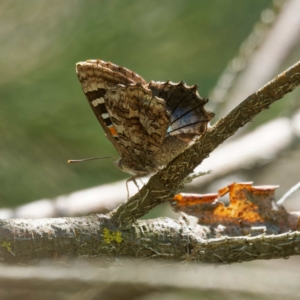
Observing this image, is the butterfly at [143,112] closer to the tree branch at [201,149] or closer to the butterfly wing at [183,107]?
the butterfly wing at [183,107]

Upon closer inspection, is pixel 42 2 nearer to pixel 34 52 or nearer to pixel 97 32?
pixel 34 52

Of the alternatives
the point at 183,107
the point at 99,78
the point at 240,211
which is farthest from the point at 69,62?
the point at 240,211

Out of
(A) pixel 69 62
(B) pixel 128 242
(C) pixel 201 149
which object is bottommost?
(B) pixel 128 242

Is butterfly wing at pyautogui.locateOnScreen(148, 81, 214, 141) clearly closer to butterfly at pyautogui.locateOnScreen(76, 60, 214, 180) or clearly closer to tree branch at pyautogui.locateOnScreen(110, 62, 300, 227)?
butterfly at pyautogui.locateOnScreen(76, 60, 214, 180)

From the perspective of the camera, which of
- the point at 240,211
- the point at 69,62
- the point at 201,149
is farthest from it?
the point at 69,62

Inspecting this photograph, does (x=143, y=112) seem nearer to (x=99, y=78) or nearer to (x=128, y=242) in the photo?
(x=99, y=78)

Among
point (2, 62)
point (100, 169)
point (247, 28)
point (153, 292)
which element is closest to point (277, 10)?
point (247, 28)
